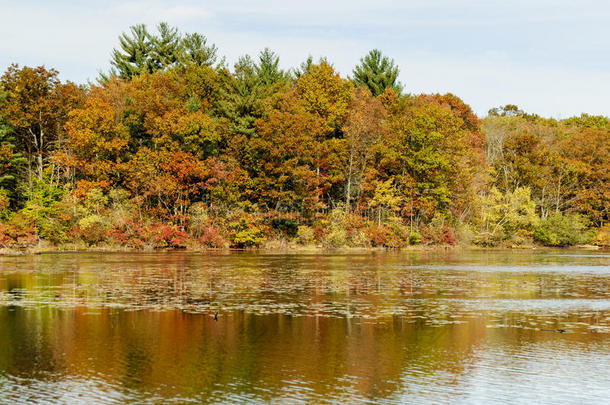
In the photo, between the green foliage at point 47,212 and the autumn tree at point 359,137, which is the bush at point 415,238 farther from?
the green foliage at point 47,212

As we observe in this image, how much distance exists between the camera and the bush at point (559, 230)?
9206cm

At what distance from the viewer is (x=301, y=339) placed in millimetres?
22062

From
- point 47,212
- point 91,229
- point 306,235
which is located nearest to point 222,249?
point 306,235

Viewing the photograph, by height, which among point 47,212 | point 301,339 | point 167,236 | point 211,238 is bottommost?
point 301,339

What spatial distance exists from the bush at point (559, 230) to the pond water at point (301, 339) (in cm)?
5267

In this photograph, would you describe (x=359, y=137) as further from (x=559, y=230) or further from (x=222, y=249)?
(x=559, y=230)

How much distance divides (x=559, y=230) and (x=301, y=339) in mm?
78297

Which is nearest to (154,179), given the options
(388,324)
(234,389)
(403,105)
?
(403,105)

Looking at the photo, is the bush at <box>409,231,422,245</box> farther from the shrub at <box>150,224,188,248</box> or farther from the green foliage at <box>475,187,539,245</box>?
the shrub at <box>150,224,188,248</box>

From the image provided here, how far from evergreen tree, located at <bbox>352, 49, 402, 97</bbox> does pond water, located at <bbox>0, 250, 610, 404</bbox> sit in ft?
240

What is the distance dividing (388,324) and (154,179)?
55.7 meters

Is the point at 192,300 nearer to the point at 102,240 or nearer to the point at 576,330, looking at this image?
the point at 576,330

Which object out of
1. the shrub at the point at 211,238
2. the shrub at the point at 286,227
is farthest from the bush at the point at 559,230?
the shrub at the point at 211,238

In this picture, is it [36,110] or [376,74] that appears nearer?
[36,110]
